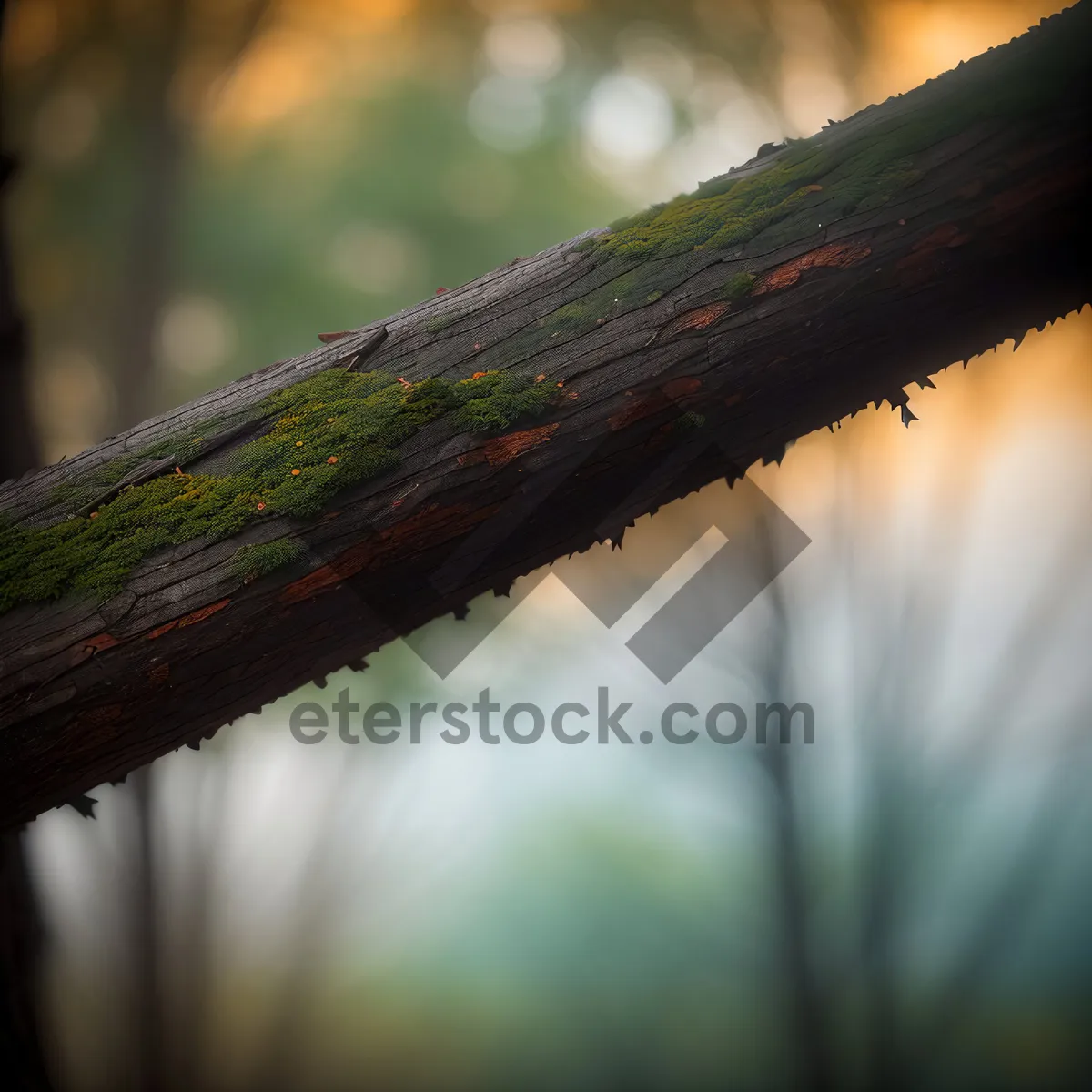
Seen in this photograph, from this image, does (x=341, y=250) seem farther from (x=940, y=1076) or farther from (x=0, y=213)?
(x=940, y=1076)

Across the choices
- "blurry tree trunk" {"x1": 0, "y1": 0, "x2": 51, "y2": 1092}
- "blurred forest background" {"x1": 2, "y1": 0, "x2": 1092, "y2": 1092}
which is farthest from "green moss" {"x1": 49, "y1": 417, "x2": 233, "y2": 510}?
"blurred forest background" {"x1": 2, "y1": 0, "x2": 1092, "y2": 1092}

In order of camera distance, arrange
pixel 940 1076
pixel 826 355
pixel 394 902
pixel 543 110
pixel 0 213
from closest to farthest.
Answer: pixel 826 355 → pixel 0 213 → pixel 940 1076 → pixel 394 902 → pixel 543 110

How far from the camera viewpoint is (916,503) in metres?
3.72

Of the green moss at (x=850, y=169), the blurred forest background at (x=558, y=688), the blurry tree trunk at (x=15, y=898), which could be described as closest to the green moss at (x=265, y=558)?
the green moss at (x=850, y=169)

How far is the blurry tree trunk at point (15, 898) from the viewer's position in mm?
2260

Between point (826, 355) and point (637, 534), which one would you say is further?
point (637, 534)

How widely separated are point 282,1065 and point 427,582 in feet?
12.1

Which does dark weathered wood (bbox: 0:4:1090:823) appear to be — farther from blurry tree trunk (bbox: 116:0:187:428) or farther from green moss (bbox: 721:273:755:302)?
blurry tree trunk (bbox: 116:0:187:428)

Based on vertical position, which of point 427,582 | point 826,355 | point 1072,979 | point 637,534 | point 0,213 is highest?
point 0,213

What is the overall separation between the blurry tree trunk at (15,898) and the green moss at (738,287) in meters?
2.49

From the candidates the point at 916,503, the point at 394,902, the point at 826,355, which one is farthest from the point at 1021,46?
the point at 394,902

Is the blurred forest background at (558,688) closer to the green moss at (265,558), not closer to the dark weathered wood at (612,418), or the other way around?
the dark weathered wood at (612,418)

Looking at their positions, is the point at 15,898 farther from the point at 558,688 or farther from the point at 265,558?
the point at 558,688

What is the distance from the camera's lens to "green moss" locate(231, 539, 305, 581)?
1.41 metres
